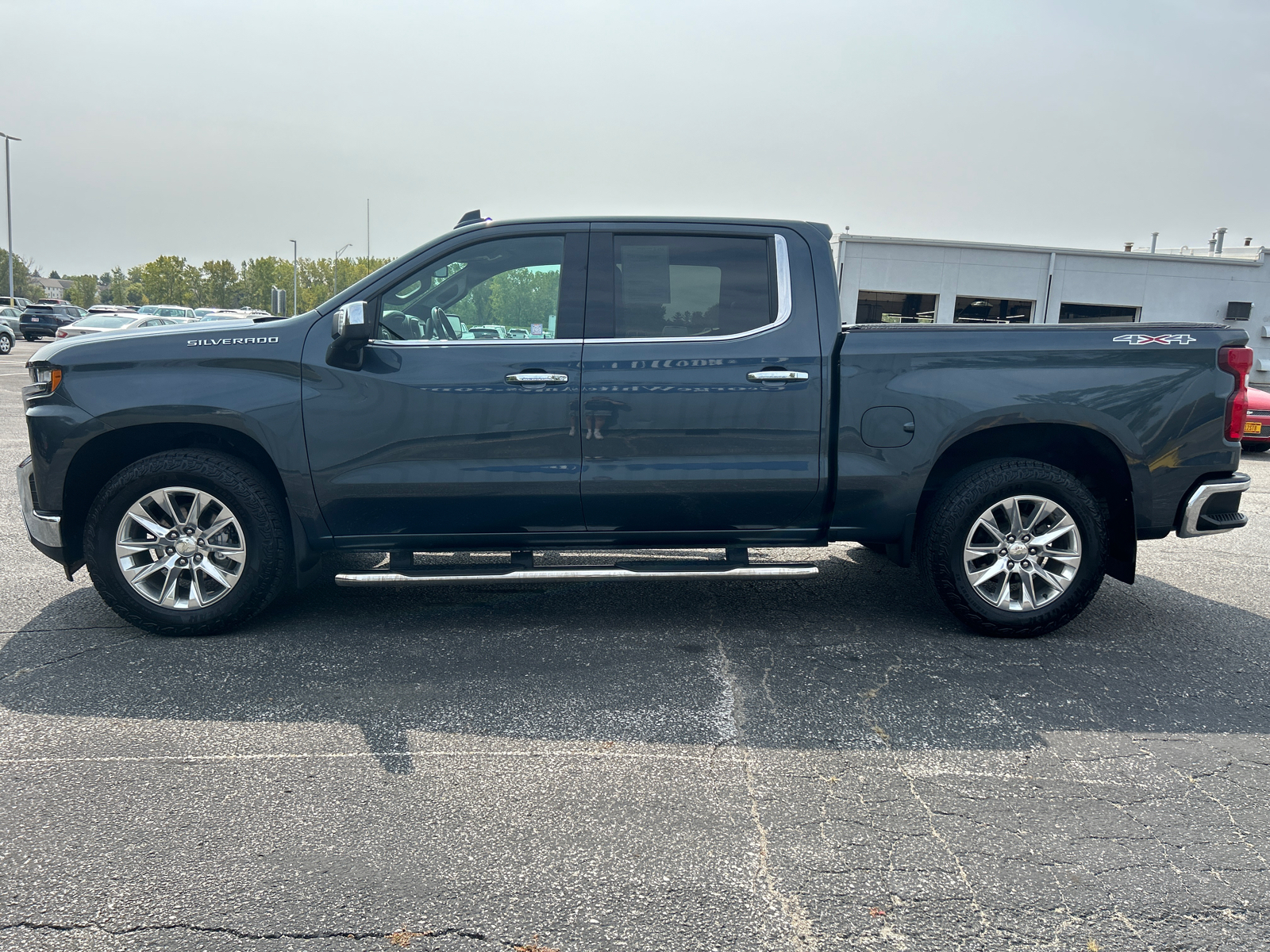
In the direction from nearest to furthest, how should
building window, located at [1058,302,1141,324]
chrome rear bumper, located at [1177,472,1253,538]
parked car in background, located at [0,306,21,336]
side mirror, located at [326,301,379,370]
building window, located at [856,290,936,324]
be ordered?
side mirror, located at [326,301,379,370] < chrome rear bumper, located at [1177,472,1253,538] < building window, located at [856,290,936,324] < building window, located at [1058,302,1141,324] < parked car in background, located at [0,306,21,336]

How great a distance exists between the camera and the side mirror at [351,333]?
4.21 meters

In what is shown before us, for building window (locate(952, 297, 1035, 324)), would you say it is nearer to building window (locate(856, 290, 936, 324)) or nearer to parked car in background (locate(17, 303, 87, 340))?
building window (locate(856, 290, 936, 324))

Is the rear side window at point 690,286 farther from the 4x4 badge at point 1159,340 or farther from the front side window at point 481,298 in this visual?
the 4x4 badge at point 1159,340

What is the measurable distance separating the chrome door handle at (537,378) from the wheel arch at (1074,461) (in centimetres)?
192

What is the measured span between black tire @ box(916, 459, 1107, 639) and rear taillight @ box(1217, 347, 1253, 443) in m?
0.75

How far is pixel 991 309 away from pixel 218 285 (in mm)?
124103

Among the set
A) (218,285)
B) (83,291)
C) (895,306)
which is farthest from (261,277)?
(895,306)

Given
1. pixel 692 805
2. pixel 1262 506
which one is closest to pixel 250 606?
pixel 692 805

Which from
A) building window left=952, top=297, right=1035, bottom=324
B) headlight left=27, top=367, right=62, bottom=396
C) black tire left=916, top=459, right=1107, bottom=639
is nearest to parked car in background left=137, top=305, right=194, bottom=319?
building window left=952, top=297, right=1035, bottom=324

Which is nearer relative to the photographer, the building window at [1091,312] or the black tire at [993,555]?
the black tire at [993,555]

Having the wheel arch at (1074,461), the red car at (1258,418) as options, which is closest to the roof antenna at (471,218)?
the wheel arch at (1074,461)

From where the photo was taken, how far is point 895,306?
89.0 ft

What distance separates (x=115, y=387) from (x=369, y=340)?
121 centimetres

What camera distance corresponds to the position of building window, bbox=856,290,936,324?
26797 mm
